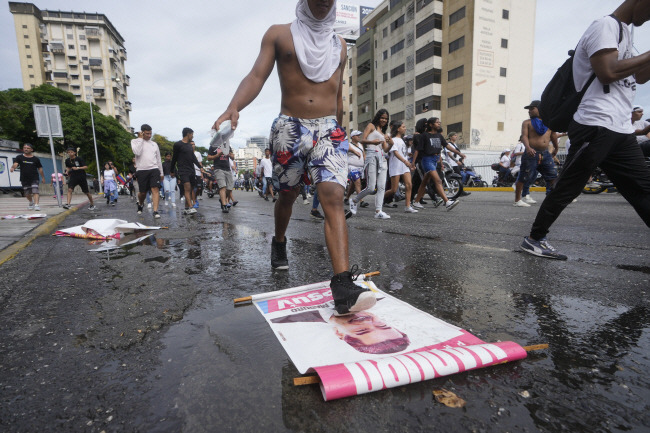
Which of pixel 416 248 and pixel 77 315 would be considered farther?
pixel 416 248

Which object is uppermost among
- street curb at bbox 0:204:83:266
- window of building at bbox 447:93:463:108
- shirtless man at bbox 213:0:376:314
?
window of building at bbox 447:93:463:108

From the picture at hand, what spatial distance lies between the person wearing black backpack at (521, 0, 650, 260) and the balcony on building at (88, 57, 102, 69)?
80.5 m

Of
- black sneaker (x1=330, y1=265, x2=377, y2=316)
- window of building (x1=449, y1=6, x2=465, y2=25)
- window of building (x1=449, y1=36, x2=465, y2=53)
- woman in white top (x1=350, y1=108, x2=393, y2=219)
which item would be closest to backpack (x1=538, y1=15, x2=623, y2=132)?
black sneaker (x1=330, y1=265, x2=377, y2=316)

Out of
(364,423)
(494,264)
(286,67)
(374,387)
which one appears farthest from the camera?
(494,264)

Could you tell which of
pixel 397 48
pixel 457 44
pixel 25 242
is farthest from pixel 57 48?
pixel 25 242

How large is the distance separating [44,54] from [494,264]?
89.4 meters

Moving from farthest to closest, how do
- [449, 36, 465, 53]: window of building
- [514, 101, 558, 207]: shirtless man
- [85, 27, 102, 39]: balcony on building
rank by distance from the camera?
[85, 27, 102, 39]: balcony on building
[449, 36, 465, 53]: window of building
[514, 101, 558, 207]: shirtless man

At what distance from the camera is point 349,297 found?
5.21 ft

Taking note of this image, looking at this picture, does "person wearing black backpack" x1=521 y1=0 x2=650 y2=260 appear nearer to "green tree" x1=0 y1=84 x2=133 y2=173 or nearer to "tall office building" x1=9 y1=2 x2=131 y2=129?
"green tree" x1=0 y1=84 x2=133 y2=173

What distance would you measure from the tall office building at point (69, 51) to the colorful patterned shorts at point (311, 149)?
243 ft

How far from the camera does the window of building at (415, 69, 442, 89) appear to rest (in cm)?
4034

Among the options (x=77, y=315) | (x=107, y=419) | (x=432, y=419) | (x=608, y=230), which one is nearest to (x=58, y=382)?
(x=107, y=419)

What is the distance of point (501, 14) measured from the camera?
124 ft

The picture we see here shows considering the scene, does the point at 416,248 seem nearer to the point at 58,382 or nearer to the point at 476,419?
the point at 476,419
